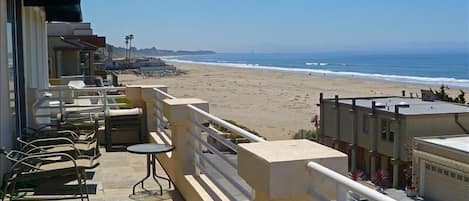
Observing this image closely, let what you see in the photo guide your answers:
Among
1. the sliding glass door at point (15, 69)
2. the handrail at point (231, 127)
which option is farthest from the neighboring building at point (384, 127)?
the handrail at point (231, 127)

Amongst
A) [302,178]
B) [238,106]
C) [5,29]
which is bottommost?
[238,106]

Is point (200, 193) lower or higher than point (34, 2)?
lower

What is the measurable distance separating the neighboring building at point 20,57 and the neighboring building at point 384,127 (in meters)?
11.5

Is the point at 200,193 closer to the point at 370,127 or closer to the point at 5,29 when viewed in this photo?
the point at 5,29

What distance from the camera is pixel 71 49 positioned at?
24.4m

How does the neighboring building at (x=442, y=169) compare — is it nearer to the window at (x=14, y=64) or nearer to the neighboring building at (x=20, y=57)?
the neighboring building at (x=20, y=57)

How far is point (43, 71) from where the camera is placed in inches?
481

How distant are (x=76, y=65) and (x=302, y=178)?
970 inches

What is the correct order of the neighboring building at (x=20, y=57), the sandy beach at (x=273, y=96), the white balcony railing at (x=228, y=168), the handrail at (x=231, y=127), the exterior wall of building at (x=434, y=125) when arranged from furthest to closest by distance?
the sandy beach at (x=273, y=96) → the exterior wall of building at (x=434, y=125) → the neighboring building at (x=20, y=57) → the handrail at (x=231, y=127) → the white balcony railing at (x=228, y=168)

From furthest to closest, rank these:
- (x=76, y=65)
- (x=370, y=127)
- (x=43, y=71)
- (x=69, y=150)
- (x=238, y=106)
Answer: (x=238, y=106)
(x=76, y=65)
(x=370, y=127)
(x=43, y=71)
(x=69, y=150)

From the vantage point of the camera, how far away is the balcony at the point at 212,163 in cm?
288

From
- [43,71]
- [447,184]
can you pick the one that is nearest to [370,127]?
[447,184]

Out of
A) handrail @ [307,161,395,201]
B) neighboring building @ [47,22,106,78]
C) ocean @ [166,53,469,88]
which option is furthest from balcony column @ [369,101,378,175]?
ocean @ [166,53,469,88]

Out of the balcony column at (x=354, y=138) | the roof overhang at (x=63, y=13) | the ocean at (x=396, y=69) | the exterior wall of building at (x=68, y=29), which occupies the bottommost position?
the balcony column at (x=354, y=138)
